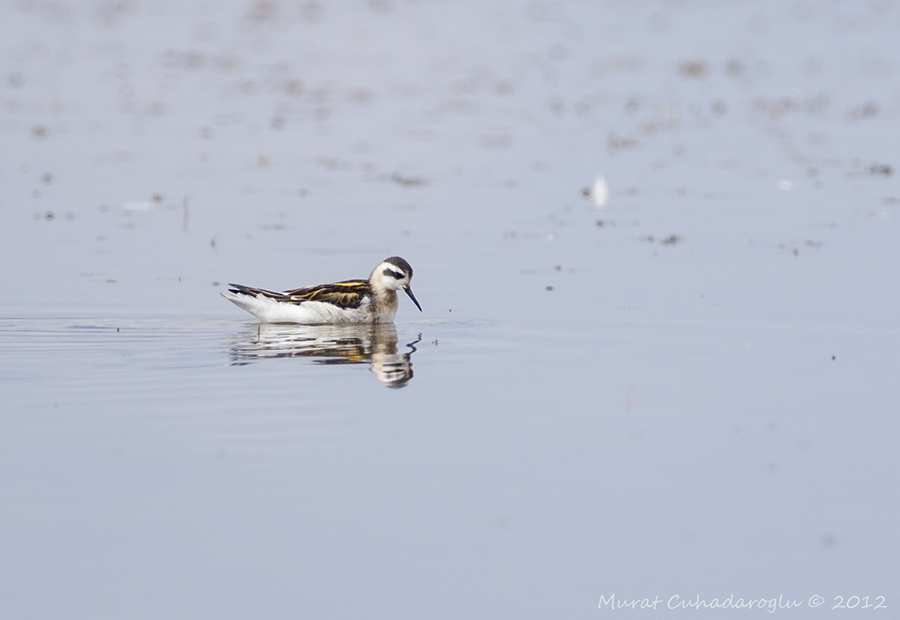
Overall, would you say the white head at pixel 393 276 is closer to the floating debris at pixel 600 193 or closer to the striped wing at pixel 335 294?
the striped wing at pixel 335 294

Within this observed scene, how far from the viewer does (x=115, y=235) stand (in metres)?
17.6

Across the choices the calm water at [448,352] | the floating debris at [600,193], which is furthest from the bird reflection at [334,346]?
the floating debris at [600,193]

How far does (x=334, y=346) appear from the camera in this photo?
12.8 m

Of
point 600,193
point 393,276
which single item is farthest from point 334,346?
point 600,193

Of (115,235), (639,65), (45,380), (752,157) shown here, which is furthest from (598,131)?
(45,380)

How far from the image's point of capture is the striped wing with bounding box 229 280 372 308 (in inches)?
539

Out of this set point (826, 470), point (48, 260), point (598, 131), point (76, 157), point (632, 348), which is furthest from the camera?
point (598, 131)

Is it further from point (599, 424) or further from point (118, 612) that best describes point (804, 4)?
point (118, 612)

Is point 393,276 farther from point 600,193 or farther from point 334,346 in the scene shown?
point 600,193

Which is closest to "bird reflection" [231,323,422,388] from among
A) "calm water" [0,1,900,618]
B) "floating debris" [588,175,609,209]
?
"calm water" [0,1,900,618]

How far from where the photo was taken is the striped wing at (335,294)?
13703 millimetres

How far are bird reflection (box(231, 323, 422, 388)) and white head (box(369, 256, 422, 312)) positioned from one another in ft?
1.24

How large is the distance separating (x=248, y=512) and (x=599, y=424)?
288cm

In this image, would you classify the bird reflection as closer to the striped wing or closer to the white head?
the striped wing
